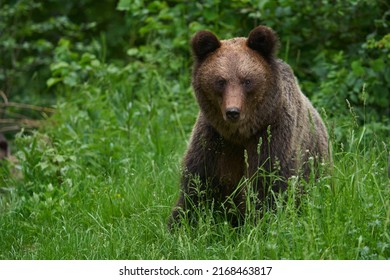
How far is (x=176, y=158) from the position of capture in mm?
7285

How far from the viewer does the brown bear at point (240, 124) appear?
554cm

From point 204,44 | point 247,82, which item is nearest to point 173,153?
point 204,44

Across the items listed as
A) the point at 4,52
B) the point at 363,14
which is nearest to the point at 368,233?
the point at 363,14

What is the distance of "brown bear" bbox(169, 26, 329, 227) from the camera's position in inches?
218

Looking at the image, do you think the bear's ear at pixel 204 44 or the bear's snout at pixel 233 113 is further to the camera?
the bear's ear at pixel 204 44

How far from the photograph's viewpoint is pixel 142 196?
251 inches

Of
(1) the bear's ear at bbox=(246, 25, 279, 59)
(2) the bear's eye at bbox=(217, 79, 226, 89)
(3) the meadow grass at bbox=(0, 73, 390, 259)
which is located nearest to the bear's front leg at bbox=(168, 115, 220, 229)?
(3) the meadow grass at bbox=(0, 73, 390, 259)

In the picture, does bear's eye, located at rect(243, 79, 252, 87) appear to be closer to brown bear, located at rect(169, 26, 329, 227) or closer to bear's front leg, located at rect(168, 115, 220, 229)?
brown bear, located at rect(169, 26, 329, 227)

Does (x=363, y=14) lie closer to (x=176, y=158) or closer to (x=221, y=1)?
(x=221, y=1)

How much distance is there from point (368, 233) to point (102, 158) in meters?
3.37

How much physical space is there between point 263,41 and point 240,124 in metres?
0.63

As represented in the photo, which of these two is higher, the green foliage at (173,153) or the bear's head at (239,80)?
the bear's head at (239,80)

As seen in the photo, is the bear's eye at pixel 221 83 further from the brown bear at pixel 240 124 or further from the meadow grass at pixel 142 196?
the meadow grass at pixel 142 196

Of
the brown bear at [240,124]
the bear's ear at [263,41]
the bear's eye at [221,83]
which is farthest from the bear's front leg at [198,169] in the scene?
the bear's ear at [263,41]
